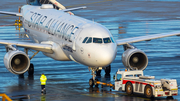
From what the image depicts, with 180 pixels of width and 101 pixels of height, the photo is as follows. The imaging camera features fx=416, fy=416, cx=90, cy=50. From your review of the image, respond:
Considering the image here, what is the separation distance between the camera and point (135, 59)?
34.5 m

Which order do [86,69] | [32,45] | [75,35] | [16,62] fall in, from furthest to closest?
1. [86,69]
2. [32,45]
3. [16,62]
4. [75,35]

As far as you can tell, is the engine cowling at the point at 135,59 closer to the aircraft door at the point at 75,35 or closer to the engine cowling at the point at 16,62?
the aircraft door at the point at 75,35

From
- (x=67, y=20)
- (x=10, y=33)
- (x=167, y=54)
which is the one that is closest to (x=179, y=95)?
(x=67, y=20)

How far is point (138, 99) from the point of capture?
27531mm

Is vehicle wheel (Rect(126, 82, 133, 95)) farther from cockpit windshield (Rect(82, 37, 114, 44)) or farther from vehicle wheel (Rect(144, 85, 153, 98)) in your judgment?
cockpit windshield (Rect(82, 37, 114, 44))

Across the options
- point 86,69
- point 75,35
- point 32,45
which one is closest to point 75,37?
point 75,35

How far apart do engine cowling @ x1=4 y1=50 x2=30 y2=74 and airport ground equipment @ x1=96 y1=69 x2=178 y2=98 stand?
7.59 metres

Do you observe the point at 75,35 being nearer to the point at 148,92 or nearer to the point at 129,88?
the point at 129,88

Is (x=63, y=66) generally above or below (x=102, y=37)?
below

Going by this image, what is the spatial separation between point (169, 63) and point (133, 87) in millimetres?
13515

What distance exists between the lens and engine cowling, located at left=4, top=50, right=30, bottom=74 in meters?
32.8

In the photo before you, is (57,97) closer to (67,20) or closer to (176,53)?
(67,20)

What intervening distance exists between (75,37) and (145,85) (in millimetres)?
7009

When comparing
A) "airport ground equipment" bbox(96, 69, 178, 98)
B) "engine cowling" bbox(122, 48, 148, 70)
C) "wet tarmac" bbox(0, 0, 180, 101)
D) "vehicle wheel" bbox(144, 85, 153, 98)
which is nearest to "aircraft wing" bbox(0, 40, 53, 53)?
"wet tarmac" bbox(0, 0, 180, 101)
